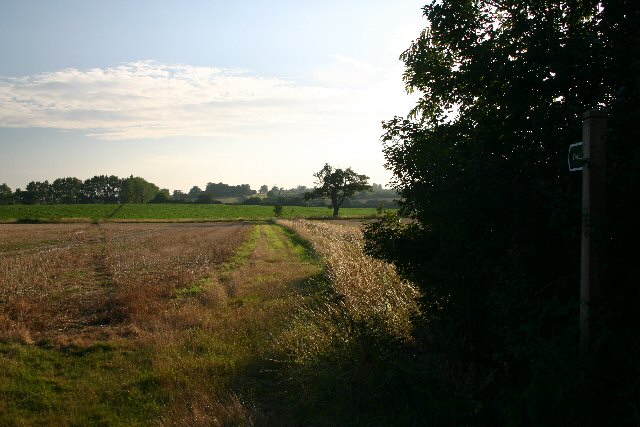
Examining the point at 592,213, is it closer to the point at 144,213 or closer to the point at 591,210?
the point at 591,210

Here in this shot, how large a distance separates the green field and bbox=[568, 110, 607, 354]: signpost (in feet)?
236

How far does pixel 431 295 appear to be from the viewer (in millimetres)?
6062

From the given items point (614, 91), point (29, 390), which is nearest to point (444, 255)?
point (614, 91)

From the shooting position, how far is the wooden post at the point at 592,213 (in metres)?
3.83

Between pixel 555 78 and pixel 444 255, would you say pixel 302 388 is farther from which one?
pixel 555 78

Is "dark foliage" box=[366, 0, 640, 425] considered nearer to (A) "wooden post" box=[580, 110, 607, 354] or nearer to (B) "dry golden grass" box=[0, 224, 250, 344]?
(A) "wooden post" box=[580, 110, 607, 354]

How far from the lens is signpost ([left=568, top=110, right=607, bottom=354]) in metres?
3.83

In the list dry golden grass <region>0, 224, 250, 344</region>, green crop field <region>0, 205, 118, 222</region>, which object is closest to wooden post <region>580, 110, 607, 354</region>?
dry golden grass <region>0, 224, 250, 344</region>

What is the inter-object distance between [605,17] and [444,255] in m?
2.73

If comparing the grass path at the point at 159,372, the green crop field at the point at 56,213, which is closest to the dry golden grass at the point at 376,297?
the grass path at the point at 159,372

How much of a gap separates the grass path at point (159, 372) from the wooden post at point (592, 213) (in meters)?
3.59

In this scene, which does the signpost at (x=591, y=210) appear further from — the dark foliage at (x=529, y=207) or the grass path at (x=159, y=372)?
the grass path at (x=159, y=372)

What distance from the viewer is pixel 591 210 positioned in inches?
153

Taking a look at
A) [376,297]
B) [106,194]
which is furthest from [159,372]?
[106,194]
